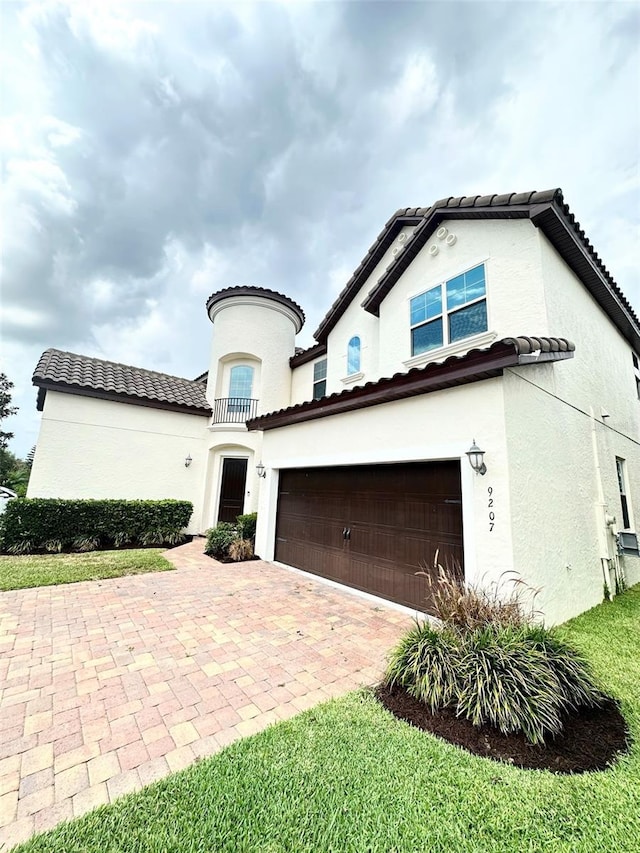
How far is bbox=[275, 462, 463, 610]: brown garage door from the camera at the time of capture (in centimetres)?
584

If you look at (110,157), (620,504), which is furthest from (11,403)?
(620,504)

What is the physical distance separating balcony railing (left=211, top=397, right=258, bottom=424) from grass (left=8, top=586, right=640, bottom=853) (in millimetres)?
12339

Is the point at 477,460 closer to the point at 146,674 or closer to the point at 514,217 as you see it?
the point at 146,674

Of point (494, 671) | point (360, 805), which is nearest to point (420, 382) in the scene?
point (494, 671)

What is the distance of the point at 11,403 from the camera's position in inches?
1216

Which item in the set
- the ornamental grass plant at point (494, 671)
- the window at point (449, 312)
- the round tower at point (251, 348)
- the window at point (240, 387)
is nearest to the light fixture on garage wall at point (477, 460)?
the ornamental grass plant at point (494, 671)

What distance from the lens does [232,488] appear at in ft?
47.1

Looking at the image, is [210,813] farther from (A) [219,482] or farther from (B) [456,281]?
(A) [219,482]

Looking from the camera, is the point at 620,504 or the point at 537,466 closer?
the point at 537,466

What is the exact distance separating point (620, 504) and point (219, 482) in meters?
13.0

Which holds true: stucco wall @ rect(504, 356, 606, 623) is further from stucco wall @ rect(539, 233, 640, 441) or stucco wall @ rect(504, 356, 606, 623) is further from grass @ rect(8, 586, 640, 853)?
grass @ rect(8, 586, 640, 853)

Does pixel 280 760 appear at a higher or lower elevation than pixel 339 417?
lower

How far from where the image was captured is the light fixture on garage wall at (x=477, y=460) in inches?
199

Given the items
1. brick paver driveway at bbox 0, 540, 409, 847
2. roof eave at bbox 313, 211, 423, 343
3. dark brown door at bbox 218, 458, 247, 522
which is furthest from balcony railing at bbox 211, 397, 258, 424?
brick paver driveway at bbox 0, 540, 409, 847
